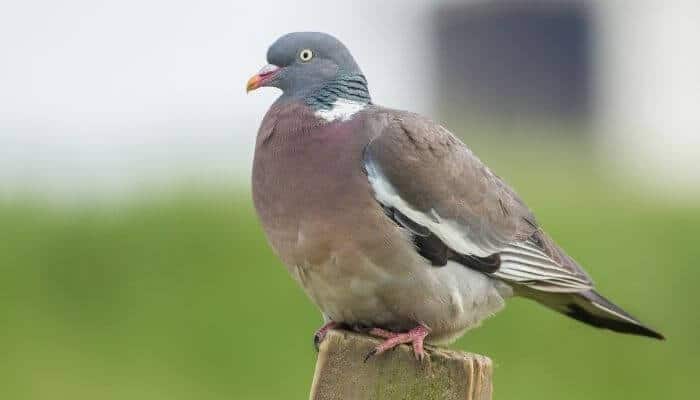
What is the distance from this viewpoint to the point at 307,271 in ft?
15.6

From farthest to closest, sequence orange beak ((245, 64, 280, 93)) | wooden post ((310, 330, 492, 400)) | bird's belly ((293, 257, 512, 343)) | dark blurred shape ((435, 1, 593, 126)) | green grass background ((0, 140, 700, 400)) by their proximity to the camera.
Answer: dark blurred shape ((435, 1, 593, 126)) < green grass background ((0, 140, 700, 400)) < orange beak ((245, 64, 280, 93)) < bird's belly ((293, 257, 512, 343)) < wooden post ((310, 330, 492, 400))

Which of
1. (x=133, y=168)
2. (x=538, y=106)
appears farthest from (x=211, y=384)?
(x=538, y=106)

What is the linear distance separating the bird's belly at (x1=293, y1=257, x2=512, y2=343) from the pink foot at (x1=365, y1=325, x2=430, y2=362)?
0.12m

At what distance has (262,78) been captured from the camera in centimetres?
522

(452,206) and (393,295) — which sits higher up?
(452,206)

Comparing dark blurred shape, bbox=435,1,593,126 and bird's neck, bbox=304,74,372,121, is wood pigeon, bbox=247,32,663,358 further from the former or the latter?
dark blurred shape, bbox=435,1,593,126

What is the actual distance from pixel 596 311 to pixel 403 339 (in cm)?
135

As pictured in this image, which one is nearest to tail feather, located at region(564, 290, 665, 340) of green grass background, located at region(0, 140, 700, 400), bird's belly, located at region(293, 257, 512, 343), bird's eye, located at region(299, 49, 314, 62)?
bird's belly, located at region(293, 257, 512, 343)

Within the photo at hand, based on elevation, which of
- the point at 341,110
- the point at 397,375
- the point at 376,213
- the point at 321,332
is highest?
the point at 341,110

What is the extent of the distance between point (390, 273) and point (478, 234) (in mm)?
453

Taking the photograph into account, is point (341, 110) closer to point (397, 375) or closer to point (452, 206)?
point (452, 206)

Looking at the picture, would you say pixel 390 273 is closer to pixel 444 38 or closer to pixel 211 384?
pixel 211 384

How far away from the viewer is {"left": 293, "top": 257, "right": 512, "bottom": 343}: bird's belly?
4.68 meters

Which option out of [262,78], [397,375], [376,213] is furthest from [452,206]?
[397,375]
